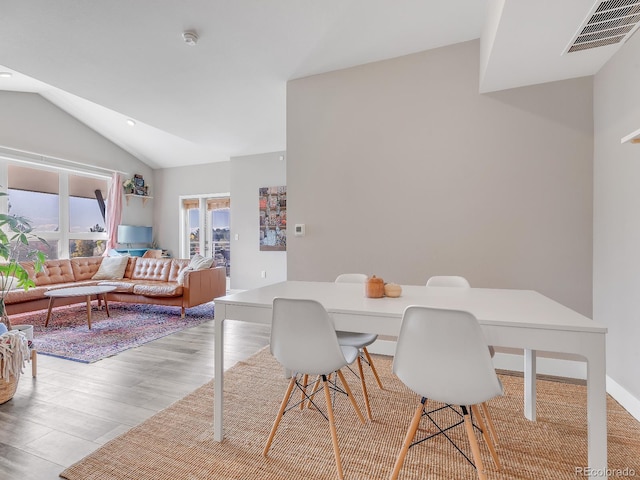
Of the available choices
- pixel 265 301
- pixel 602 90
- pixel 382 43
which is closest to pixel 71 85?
pixel 382 43

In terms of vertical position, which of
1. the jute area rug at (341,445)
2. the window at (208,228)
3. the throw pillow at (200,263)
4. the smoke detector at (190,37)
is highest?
the smoke detector at (190,37)

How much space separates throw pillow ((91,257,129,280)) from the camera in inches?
210

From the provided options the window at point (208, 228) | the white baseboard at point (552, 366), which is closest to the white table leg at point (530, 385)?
the white baseboard at point (552, 366)

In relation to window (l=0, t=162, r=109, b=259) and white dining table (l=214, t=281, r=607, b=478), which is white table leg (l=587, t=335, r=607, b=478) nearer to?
white dining table (l=214, t=281, r=607, b=478)

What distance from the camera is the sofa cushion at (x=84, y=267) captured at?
17.2ft

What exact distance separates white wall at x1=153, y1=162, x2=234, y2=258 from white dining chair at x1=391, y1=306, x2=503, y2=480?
6031 mm

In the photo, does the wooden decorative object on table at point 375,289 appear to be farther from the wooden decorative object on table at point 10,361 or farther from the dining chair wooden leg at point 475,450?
the wooden decorative object on table at point 10,361

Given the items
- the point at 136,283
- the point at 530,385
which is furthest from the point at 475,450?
the point at 136,283

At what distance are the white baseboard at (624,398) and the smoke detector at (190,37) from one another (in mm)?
3864

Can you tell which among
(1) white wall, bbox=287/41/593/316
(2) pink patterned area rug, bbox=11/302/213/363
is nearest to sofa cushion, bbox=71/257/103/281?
(2) pink patterned area rug, bbox=11/302/213/363

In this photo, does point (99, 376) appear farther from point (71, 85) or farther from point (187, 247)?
point (187, 247)

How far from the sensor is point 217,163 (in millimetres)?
6781

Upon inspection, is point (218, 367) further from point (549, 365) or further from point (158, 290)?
A: point (158, 290)

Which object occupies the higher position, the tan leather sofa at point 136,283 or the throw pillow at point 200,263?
the throw pillow at point 200,263
